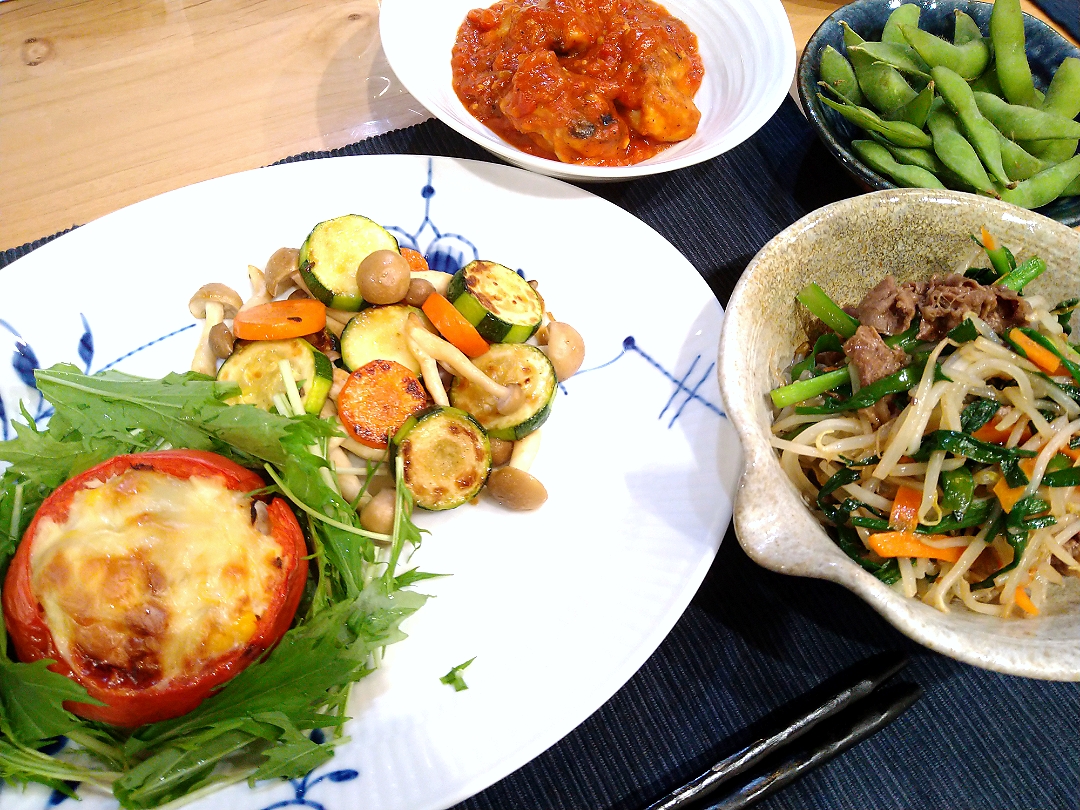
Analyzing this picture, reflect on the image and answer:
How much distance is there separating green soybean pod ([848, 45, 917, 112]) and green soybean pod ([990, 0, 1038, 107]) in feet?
1.03

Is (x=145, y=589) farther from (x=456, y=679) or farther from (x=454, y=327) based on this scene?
(x=454, y=327)

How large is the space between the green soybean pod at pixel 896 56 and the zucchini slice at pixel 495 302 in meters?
1.46

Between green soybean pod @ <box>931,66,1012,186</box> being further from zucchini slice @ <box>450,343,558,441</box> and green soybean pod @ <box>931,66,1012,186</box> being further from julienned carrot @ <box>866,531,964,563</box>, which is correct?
zucchini slice @ <box>450,343,558,441</box>

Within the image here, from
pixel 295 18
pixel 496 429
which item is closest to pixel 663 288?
pixel 496 429

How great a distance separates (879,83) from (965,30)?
508 millimetres

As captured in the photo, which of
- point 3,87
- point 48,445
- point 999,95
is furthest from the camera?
point 3,87

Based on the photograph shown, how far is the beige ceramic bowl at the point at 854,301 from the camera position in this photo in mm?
1240

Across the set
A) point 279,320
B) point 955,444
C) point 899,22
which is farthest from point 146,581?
point 899,22

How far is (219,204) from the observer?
2.06 m

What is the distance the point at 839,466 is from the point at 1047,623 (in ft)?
1.65

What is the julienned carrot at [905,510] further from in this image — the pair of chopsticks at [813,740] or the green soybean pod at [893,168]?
the green soybean pod at [893,168]

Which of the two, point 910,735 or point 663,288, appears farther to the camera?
point 663,288

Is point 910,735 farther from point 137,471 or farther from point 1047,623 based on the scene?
point 137,471

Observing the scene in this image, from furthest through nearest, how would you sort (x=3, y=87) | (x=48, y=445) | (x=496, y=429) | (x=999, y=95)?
(x=3, y=87), (x=999, y=95), (x=496, y=429), (x=48, y=445)
